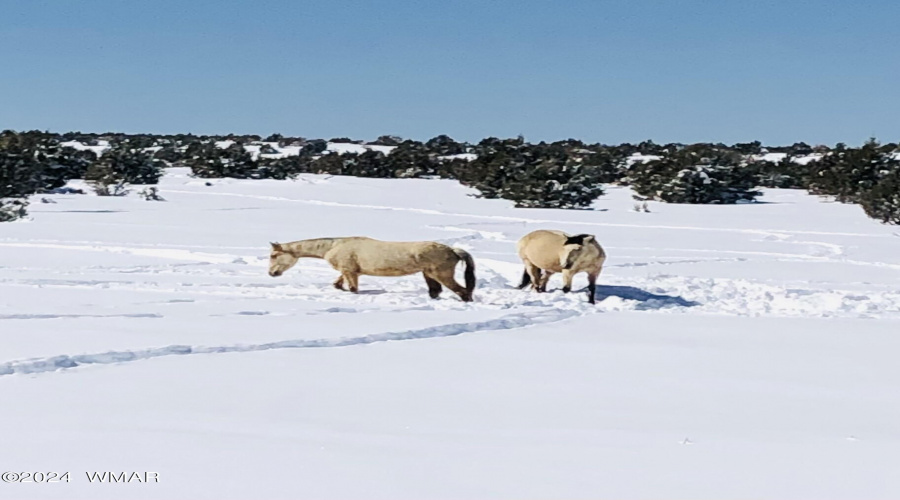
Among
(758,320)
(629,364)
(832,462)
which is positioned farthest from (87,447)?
(758,320)

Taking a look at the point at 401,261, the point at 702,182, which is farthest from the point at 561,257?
the point at 702,182

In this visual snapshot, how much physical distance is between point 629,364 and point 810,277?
26.2 ft

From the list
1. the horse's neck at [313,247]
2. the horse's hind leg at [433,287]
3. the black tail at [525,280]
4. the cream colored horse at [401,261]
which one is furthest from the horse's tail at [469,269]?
the horse's neck at [313,247]

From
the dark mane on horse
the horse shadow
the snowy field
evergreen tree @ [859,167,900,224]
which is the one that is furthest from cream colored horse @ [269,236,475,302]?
evergreen tree @ [859,167,900,224]

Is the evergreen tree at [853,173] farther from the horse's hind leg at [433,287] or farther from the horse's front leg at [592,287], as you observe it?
the horse's hind leg at [433,287]

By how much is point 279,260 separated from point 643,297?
4.61 metres

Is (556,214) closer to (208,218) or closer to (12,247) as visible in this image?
(208,218)

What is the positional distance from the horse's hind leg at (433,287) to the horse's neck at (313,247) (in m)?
1.39

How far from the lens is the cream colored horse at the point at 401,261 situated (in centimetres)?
1142

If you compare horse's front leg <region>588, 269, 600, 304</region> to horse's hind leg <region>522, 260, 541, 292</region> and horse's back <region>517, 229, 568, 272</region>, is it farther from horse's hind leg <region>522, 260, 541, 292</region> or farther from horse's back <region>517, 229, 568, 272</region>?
horse's hind leg <region>522, 260, 541, 292</region>

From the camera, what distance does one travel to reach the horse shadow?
11.1 meters

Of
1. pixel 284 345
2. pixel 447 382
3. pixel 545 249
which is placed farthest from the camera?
pixel 545 249

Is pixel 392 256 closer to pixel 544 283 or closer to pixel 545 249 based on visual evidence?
pixel 545 249

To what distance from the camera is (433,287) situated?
11.6m
